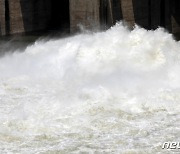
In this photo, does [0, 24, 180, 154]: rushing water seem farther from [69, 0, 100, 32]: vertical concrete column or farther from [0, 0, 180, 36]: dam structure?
[0, 0, 180, 36]: dam structure

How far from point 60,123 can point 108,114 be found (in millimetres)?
1313

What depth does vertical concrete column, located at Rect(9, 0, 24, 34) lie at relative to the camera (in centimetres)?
2323

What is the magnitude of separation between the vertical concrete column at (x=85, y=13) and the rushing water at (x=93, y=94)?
53cm

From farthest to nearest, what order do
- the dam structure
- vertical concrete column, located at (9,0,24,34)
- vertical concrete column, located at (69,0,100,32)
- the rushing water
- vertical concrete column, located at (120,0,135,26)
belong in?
vertical concrete column, located at (9,0,24,34), vertical concrete column, located at (120,0,135,26), the dam structure, vertical concrete column, located at (69,0,100,32), the rushing water

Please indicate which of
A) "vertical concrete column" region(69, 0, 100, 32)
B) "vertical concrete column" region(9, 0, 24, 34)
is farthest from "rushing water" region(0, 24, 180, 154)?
"vertical concrete column" region(9, 0, 24, 34)

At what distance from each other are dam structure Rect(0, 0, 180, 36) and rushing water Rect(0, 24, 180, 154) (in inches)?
30.0

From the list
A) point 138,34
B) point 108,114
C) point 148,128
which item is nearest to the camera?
A: point 148,128

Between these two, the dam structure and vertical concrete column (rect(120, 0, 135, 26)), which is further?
vertical concrete column (rect(120, 0, 135, 26))

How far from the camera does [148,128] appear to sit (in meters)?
11.5

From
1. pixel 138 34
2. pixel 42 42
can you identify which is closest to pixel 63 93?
pixel 138 34

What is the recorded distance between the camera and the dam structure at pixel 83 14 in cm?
1962

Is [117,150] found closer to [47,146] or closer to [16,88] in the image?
[47,146]

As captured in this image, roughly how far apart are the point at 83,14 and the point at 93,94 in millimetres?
6893

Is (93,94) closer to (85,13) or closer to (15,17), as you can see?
(85,13)
